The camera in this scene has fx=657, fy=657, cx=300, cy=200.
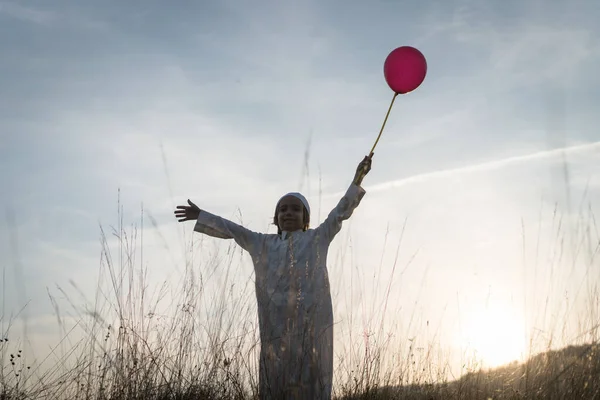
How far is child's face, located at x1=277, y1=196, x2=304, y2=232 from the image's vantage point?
197 inches

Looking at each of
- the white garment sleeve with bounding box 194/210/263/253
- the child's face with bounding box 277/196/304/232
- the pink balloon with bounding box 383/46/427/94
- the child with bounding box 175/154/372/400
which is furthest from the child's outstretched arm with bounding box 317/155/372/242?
the pink balloon with bounding box 383/46/427/94

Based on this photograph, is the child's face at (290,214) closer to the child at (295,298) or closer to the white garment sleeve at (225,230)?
the child at (295,298)

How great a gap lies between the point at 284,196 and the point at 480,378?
2.00 metres

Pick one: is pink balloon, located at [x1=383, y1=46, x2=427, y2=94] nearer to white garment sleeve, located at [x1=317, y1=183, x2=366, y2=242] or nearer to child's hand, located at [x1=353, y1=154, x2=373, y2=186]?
child's hand, located at [x1=353, y1=154, x2=373, y2=186]

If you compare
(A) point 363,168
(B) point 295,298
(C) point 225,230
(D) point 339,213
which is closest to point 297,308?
(B) point 295,298

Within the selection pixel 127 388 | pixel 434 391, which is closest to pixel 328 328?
pixel 434 391

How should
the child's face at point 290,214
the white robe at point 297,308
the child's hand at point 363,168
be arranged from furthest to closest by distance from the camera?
the child's face at point 290,214 → the child's hand at point 363,168 → the white robe at point 297,308

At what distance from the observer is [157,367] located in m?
4.27

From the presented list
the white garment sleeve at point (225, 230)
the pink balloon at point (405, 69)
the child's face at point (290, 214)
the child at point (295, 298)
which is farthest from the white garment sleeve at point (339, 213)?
the pink balloon at point (405, 69)

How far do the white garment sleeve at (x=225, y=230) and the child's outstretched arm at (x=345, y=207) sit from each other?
1.71ft

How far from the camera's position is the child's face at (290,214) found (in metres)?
5.00

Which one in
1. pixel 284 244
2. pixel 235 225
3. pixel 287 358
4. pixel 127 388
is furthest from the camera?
pixel 235 225

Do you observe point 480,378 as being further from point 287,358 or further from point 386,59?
point 386,59

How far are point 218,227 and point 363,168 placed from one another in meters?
1.23
